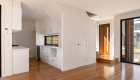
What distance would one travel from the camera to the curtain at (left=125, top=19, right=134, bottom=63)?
4.82m

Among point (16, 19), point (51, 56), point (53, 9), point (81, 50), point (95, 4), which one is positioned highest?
point (95, 4)

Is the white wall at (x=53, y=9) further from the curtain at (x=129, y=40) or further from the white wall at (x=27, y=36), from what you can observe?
the curtain at (x=129, y=40)

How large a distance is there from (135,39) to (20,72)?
519cm

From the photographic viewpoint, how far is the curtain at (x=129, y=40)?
482cm

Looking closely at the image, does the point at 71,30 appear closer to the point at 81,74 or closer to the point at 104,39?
the point at 81,74

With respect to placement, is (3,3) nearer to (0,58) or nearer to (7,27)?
(7,27)

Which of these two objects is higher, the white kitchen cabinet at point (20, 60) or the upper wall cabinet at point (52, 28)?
the upper wall cabinet at point (52, 28)

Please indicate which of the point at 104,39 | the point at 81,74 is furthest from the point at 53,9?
the point at 104,39

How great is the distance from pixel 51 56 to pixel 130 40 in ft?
13.0

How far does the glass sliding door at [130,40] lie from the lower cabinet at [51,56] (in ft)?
11.3

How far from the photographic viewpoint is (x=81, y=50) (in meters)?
4.29

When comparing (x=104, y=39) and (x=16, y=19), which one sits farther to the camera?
(x=104, y=39)

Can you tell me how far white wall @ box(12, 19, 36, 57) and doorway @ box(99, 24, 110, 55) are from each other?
459 centimetres

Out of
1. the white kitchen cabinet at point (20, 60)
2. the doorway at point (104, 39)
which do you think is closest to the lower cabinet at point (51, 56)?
the white kitchen cabinet at point (20, 60)
